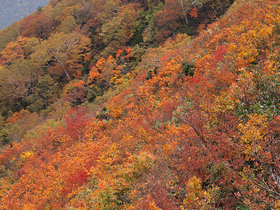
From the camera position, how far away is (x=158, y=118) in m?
7.94

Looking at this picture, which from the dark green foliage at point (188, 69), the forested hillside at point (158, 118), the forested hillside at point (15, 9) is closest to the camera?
the forested hillside at point (158, 118)

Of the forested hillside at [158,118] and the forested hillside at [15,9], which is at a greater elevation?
the forested hillside at [15,9]

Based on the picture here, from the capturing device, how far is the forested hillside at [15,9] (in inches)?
4862

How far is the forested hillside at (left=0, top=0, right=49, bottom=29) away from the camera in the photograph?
405 feet

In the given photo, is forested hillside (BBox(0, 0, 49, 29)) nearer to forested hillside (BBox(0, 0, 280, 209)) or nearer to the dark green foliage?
forested hillside (BBox(0, 0, 280, 209))

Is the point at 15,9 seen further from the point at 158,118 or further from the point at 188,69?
the point at 158,118

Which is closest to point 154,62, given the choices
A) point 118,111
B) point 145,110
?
point 118,111

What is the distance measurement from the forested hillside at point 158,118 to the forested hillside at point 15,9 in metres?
118

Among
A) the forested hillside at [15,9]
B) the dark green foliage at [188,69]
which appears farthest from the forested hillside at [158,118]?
the forested hillside at [15,9]

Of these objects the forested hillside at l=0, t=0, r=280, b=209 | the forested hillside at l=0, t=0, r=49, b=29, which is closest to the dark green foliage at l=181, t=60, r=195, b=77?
the forested hillside at l=0, t=0, r=280, b=209

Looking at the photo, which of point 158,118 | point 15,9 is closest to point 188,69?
point 158,118

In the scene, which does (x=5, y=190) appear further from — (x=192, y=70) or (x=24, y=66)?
(x=24, y=66)

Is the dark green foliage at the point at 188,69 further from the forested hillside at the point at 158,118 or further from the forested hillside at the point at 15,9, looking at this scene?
the forested hillside at the point at 15,9

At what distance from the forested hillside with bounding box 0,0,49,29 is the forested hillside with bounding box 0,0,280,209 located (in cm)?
11825
